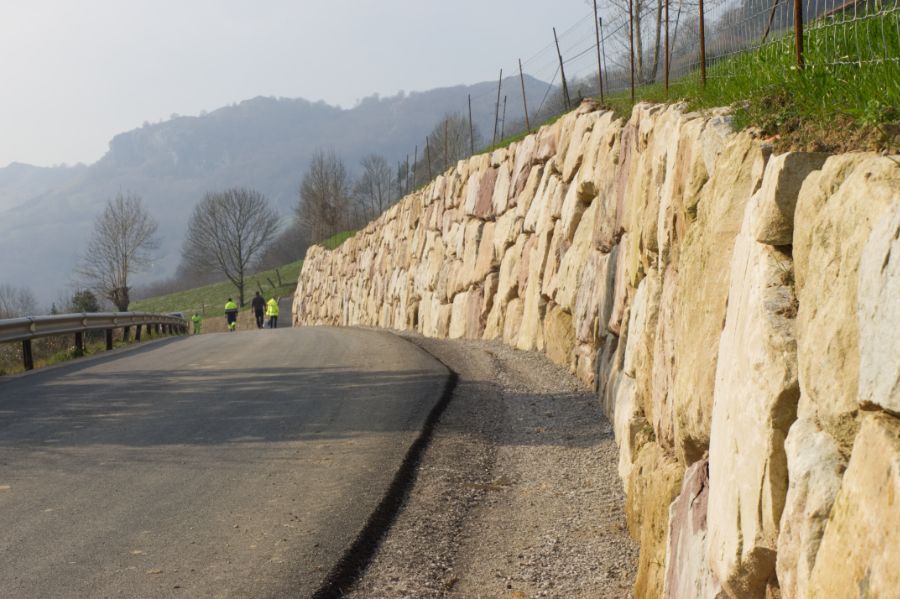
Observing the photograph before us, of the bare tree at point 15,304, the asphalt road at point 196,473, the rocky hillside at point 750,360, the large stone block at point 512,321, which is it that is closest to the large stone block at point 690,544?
the rocky hillside at point 750,360

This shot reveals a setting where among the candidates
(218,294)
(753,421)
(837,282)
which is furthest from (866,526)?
(218,294)

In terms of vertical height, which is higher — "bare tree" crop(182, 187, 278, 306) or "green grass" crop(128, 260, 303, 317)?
"bare tree" crop(182, 187, 278, 306)

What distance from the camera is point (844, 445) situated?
2.67m

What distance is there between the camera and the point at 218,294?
95562 millimetres

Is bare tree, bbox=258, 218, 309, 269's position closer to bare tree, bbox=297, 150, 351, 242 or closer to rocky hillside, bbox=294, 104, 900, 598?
bare tree, bbox=297, 150, 351, 242

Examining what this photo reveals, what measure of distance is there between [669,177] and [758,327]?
311 centimetres

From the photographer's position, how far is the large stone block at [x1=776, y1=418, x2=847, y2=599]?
2643mm

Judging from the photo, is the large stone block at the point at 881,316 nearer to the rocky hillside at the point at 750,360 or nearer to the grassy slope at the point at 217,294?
the rocky hillside at the point at 750,360

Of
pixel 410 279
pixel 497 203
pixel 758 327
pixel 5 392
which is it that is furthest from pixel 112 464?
pixel 410 279

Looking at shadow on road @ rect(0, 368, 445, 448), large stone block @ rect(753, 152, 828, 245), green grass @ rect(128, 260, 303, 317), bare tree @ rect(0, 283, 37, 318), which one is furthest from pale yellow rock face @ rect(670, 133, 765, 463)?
green grass @ rect(128, 260, 303, 317)

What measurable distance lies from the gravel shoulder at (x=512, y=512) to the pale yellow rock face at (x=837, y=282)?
8.13ft

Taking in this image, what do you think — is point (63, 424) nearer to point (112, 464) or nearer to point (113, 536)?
point (112, 464)

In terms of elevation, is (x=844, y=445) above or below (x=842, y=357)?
below

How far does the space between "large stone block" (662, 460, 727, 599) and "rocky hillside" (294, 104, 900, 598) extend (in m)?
0.01
